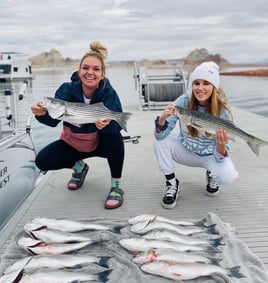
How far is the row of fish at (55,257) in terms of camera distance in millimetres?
2020

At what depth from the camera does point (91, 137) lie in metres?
3.50

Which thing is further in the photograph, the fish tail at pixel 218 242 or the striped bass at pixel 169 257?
the fish tail at pixel 218 242

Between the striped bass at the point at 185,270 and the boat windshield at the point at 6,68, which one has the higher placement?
the boat windshield at the point at 6,68

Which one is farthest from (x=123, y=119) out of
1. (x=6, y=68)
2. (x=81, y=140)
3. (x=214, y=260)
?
(x=6, y=68)

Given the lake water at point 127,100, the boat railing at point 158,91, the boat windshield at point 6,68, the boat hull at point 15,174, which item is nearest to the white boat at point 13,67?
the boat windshield at point 6,68

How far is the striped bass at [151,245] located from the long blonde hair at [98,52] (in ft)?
5.31

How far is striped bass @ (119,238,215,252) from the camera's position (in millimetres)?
2379

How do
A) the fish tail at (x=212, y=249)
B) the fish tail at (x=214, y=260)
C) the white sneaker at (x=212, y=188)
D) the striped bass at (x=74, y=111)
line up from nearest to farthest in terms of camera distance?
the fish tail at (x=214, y=260), the fish tail at (x=212, y=249), the striped bass at (x=74, y=111), the white sneaker at (x=212, y=188)

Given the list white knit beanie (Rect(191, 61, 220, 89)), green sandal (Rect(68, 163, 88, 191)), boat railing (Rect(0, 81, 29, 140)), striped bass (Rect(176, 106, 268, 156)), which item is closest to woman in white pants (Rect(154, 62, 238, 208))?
white knit beanie (Rect(191, 61, 220, 89))

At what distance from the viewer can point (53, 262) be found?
2164 millimetres

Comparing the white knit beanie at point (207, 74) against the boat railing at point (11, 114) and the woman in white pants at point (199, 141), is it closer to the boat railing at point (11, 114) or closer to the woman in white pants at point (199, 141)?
the woman in white pants at point (199, 141)

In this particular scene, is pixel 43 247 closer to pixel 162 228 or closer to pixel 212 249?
pixel 162 228

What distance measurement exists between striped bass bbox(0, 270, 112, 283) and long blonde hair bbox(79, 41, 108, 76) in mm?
1884

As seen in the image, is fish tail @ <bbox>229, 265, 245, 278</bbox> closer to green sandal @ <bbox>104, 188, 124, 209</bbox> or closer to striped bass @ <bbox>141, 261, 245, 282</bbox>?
striped bass @ <bbox>141, 261, 245, 282</bbox>
